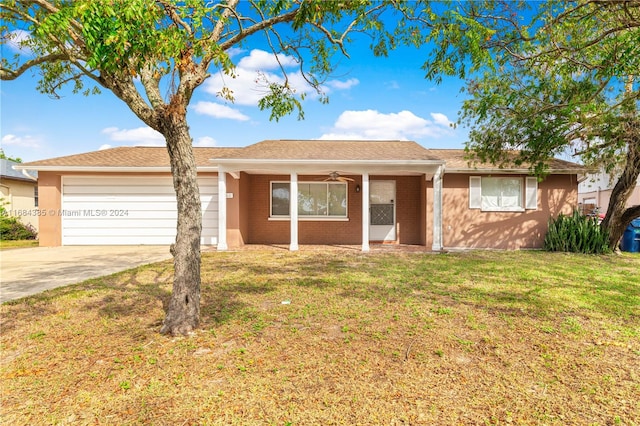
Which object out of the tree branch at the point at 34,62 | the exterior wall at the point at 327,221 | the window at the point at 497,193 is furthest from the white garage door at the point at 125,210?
the window at the point at 497,193

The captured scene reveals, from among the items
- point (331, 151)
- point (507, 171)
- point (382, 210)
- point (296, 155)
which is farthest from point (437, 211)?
point (296, 155)

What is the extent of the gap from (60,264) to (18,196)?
12023mm

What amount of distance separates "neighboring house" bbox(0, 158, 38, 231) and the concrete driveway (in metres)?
6.58

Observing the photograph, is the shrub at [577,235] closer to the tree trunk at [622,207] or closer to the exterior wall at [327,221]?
the tree trunk at [622,207]

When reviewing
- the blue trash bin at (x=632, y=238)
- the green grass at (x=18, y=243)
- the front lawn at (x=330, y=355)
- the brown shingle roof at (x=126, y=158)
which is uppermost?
the brown shingle roof at (x=126, y=158)

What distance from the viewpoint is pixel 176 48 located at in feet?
10.3

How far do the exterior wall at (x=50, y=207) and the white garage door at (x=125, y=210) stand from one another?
6.2 inches

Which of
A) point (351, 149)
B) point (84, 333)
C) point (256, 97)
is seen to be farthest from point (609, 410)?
point (351, 149)

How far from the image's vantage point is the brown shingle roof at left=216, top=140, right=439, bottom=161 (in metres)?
11.0

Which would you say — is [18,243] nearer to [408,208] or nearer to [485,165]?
[408,208]

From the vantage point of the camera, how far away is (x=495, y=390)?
2738 millimetres

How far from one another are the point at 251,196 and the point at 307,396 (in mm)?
10835

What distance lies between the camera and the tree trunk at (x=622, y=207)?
33.3 feet

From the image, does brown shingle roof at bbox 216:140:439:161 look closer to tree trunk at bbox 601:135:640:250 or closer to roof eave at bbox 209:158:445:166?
roof eave at bbox 209:158:445:166
